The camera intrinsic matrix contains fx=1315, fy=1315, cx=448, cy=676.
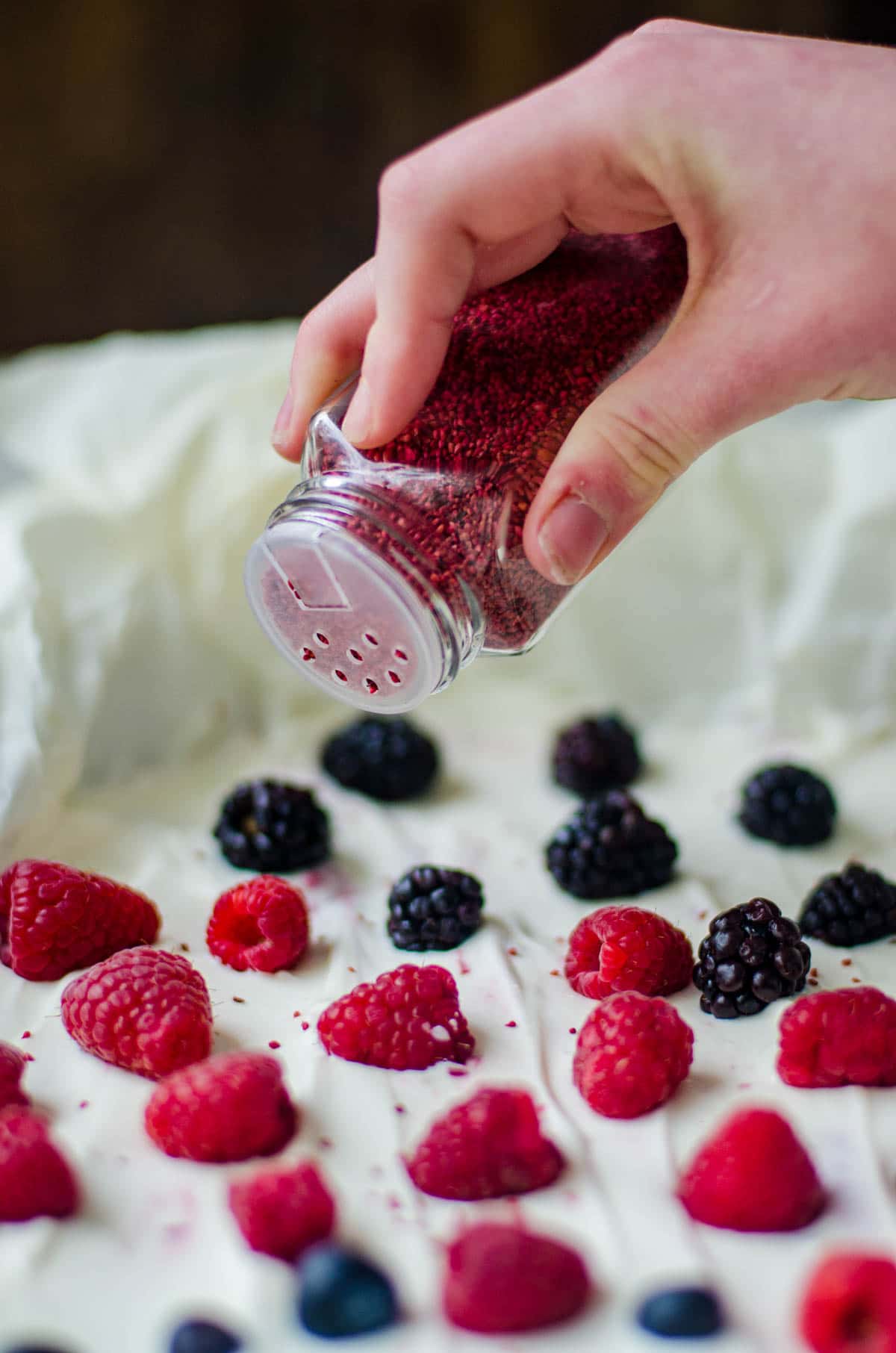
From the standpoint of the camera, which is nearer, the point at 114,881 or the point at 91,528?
the point at 114,881

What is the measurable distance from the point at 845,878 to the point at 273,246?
5.58 ft

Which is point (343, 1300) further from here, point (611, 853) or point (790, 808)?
point (790, 808)

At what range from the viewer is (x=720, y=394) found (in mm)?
941

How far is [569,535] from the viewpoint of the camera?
36.1 inches

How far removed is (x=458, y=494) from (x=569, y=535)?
9 cm

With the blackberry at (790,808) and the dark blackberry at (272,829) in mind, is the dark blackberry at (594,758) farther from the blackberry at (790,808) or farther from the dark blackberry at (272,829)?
the dark blackberry at (272,829)

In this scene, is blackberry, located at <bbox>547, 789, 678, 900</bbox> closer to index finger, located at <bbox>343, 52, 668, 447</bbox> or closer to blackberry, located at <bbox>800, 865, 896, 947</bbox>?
blackberry, located at <bbox>800, 865, 896, 947</bbox>

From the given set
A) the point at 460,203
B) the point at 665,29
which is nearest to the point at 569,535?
the point at 460,203

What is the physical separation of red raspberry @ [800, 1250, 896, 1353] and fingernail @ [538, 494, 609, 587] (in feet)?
1.57

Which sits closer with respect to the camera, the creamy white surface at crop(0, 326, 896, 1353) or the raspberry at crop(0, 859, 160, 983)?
the creamy white surface at crop(0, 326, 896, 1353)

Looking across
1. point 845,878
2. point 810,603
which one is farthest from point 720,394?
point 810,603

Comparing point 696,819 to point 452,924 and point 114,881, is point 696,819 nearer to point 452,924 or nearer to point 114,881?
point 452,924

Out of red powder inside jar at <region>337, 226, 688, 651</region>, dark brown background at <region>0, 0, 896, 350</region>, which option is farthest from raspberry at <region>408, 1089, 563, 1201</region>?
dark brown background at <region>0, 0, 896, 350</region>

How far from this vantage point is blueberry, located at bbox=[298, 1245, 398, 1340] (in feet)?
2.52
